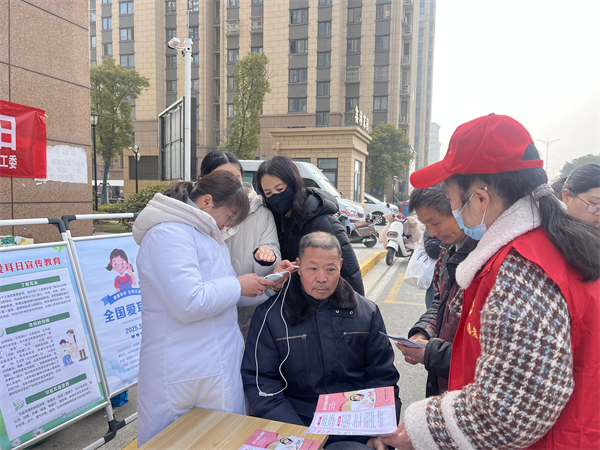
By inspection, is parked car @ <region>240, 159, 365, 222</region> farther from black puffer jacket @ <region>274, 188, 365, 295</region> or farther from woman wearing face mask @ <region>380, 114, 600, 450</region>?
woman wearing face mask @ <region>380, 114, 600, 450</region>

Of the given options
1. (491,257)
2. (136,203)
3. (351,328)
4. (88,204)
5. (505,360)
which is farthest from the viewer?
(136,203)

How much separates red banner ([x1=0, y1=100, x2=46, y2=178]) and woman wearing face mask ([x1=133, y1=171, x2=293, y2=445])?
3665 millimetres

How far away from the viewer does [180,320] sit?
1747mm

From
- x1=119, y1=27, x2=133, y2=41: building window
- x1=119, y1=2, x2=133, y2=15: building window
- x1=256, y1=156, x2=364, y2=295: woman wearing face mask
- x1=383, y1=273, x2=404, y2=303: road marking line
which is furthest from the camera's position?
x1=119, y1=27, x2=133, y2=41: building window

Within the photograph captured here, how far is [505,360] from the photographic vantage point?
99cm

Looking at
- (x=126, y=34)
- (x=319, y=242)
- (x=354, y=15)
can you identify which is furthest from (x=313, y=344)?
(x=126, y=34)

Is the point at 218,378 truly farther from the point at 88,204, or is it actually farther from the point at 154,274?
the point at 88,204

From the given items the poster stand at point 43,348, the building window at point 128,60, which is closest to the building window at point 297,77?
the building window at point 128,60

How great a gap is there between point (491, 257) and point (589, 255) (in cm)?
23

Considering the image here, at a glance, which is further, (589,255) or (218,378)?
(218,378)

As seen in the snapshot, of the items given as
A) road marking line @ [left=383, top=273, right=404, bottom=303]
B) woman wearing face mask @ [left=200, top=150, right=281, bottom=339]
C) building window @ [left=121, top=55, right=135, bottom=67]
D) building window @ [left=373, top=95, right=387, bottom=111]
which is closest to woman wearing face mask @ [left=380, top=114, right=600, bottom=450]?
woman wearing face mask @ [left=200, top=150, right=281, bottom=339]

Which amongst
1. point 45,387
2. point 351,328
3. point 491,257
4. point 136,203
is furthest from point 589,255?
point 136,203

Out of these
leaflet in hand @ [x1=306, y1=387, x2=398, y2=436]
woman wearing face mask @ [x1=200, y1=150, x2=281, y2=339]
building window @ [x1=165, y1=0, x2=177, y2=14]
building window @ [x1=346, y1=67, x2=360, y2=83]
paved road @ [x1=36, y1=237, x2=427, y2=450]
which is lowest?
paved road @ [x1=36, y1=237, x2=427, y2=450]

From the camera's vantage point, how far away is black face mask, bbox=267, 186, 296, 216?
2.68 meters
